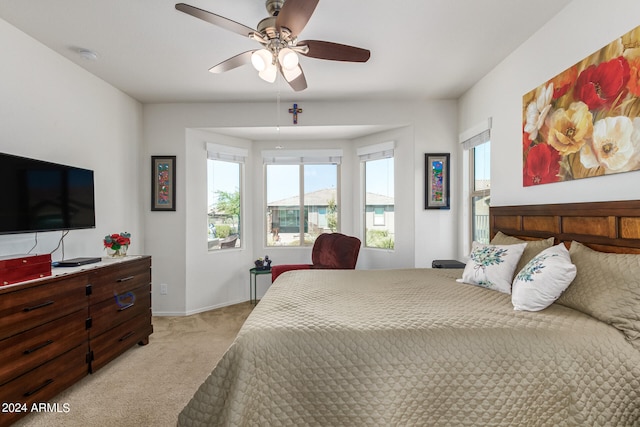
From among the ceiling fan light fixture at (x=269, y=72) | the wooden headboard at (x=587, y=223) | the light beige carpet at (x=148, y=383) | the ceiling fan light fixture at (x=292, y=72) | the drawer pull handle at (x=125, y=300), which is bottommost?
the light beige carpet at (x=148, y=383)

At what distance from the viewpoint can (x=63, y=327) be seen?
2.10 metres

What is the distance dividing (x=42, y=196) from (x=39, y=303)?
81 centimetres

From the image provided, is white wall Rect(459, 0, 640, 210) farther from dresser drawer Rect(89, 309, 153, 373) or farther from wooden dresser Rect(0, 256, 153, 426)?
dresser drawer Rect(89, 309, 153, 373)

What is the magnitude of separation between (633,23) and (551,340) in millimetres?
1676

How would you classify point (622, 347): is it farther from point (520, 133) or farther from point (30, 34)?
point (30, 34)

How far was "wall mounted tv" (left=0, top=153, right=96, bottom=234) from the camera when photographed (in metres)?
2.03

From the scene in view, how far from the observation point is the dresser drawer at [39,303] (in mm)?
1732

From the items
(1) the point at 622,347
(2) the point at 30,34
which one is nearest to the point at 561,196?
(1) the point at 622,347

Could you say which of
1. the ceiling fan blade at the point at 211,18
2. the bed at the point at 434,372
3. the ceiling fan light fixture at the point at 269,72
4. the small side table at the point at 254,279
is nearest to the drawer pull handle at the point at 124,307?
the small side table at the point at 254,279

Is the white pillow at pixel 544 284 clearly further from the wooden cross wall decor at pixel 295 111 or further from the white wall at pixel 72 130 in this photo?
the white wall at pixel 72 130

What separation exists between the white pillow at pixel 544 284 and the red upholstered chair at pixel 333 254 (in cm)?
205

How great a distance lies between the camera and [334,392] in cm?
125

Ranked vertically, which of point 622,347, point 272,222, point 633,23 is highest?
point 633,23

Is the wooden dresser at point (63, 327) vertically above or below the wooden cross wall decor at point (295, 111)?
below
